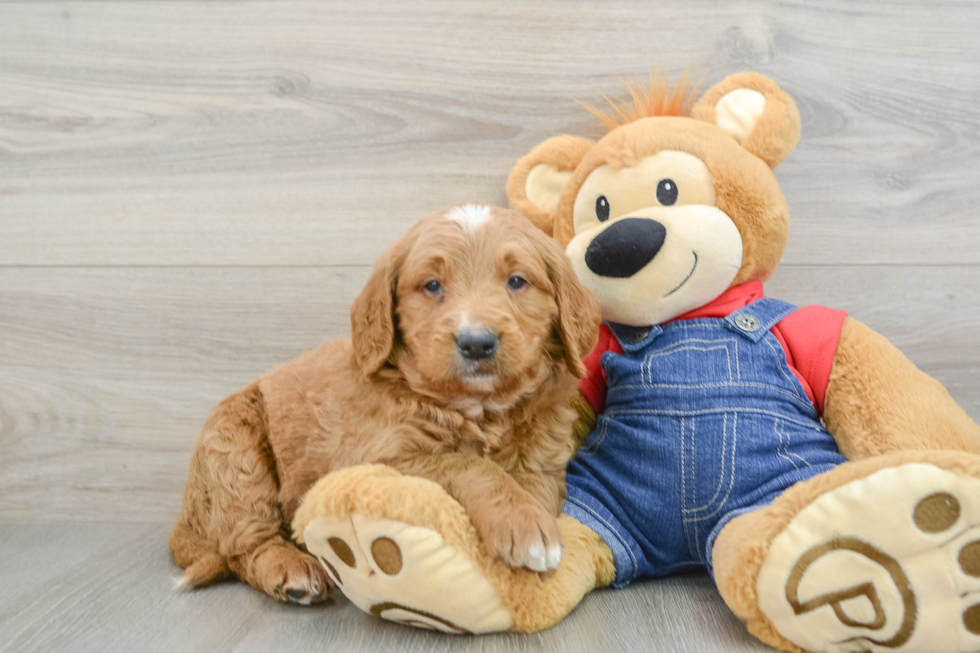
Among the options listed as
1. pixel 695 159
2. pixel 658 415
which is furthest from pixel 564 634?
pixel 695 159

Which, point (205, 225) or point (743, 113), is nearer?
point (743, 113)

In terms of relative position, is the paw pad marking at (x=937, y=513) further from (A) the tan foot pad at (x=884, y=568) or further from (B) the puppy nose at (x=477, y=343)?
(B) the puppy nose at (x=477, y=343)

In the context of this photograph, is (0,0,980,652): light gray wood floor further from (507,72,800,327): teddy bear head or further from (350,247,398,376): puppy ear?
(350,247,398,376): puppy ear

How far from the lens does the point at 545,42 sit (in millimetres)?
1847

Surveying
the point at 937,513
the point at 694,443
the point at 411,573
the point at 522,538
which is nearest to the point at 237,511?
the point at 411,573

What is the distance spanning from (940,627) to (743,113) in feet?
3.54

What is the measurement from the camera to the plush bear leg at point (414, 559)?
3.45 feet

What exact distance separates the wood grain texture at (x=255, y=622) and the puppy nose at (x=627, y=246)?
0.66 metres

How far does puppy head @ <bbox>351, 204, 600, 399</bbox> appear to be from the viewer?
116 cm

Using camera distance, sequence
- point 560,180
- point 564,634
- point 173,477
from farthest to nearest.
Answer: point 173,477 < point 560,180 < point 564,634

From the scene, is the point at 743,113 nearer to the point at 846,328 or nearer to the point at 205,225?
the point at 846,328

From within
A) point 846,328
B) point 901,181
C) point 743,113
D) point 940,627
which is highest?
point 743,113

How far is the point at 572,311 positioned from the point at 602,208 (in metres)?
0.29

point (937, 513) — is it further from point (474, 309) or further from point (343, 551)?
point (343, 551)
